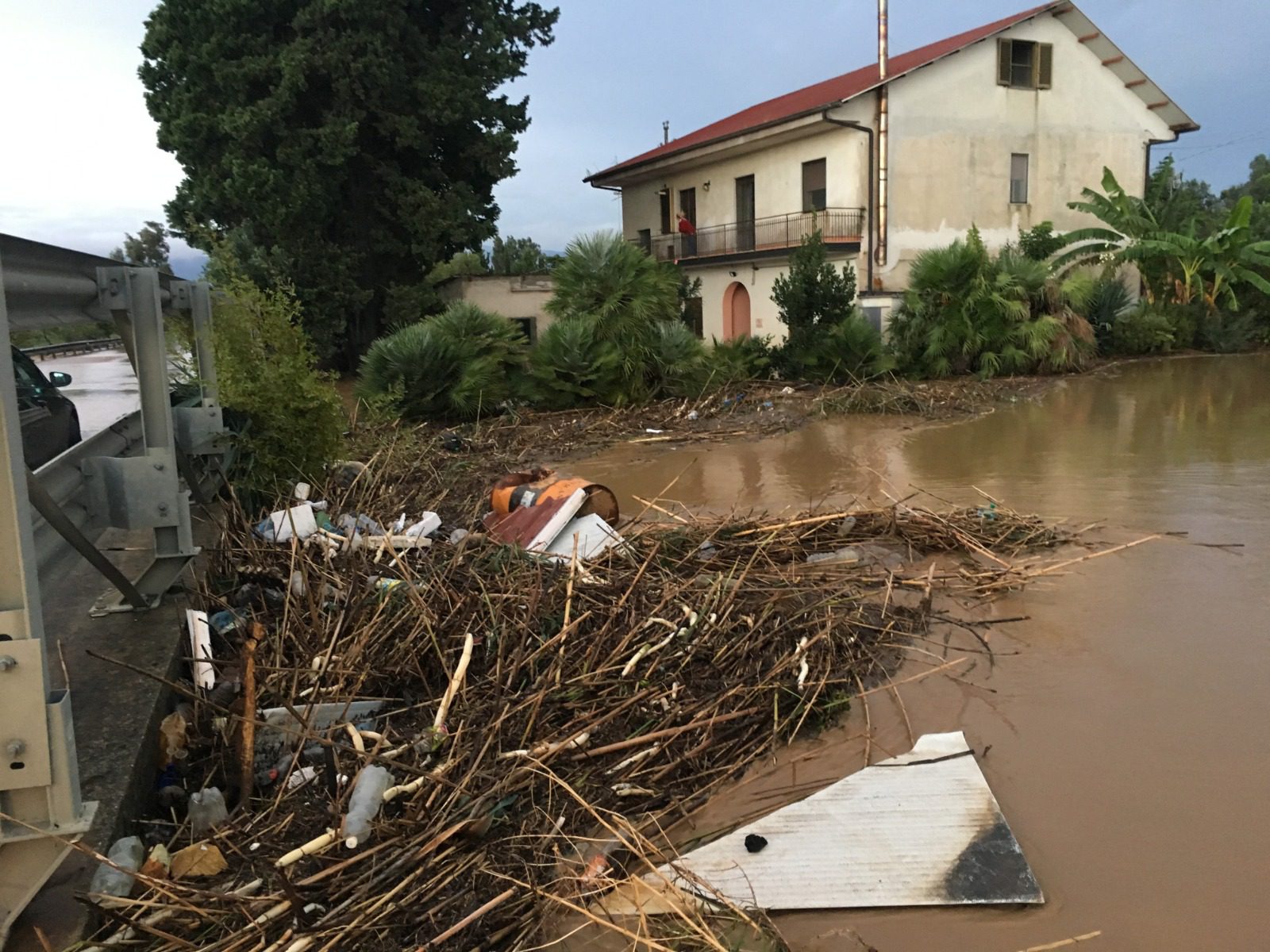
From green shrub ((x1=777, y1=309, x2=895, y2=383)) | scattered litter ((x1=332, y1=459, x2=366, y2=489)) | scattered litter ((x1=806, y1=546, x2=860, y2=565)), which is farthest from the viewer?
green shrub ((x1=777, y1=309, x2=895, y2=383))

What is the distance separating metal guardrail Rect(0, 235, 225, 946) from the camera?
7.55 ft

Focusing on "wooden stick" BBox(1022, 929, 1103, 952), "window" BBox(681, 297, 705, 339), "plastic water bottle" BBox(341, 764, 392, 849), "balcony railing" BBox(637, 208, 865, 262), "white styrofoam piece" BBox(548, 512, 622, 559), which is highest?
"balcony railing" BBox(637, 208, 865, 262)

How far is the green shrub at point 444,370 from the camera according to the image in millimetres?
14922

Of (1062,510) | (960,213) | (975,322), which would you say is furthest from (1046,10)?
(1062,510)

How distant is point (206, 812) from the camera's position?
3338 millimetres

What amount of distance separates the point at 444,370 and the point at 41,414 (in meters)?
10.8

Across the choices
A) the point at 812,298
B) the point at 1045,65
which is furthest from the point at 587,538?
the point at 1045,65

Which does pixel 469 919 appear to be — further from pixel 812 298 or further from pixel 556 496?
pixel 812 298

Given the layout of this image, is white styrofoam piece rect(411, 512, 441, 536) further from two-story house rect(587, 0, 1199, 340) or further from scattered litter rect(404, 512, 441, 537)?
two-story house rect(587, 0, 1199, 340)

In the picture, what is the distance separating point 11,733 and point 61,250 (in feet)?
5.46

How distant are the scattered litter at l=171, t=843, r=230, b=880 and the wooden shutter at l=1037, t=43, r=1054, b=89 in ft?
86.2

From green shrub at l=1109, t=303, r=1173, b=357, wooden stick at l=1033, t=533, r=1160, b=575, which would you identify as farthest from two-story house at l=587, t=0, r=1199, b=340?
wooden stick at l=1033, t=533, r=1160, b=575

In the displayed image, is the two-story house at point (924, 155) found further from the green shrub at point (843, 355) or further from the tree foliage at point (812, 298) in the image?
the green shrub at point (843, 355)

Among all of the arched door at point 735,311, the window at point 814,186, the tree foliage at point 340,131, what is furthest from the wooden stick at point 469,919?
the arched door at point 735,311
